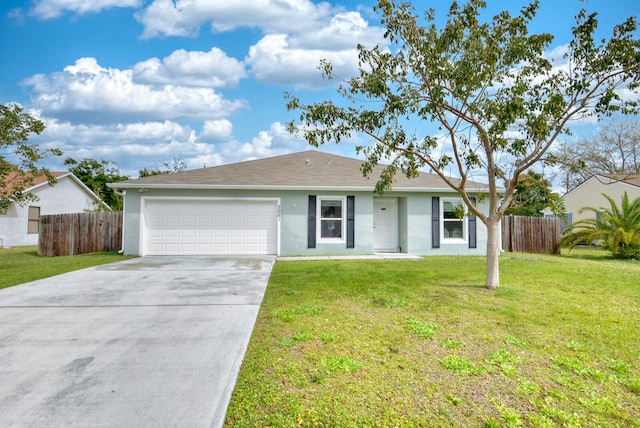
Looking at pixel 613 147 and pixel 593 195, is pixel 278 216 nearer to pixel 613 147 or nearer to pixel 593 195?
pixel 593 195

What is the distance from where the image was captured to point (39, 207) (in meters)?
20.2

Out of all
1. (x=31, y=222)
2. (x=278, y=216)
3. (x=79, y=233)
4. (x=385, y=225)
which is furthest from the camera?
(x=31, y=222)

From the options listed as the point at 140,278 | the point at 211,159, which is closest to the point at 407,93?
the point at 140,278

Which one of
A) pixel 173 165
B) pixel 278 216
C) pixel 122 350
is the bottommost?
pixel 122 350

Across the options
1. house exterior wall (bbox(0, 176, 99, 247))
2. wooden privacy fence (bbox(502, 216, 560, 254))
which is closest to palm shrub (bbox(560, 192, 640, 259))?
wooden privacy fence (bbox(502, 216, 560, 254))

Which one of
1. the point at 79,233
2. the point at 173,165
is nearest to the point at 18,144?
the point at 79,233

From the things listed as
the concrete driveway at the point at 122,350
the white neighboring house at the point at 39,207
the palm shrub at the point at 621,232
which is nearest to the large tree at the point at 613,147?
the palm shrub at the point at 621,232

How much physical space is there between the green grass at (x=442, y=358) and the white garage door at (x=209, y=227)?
6.39 meters

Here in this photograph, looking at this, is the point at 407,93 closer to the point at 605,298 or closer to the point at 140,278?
the point at 605,298

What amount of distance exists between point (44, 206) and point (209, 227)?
44.8ft

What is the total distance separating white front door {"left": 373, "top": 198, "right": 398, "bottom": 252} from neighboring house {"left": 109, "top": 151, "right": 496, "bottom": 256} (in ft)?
1.44

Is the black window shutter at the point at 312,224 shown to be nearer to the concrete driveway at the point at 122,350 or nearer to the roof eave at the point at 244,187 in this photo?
the roof eave at the point at 244,187

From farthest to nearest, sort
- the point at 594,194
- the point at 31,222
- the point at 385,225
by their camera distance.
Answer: the point at 594,194 → the point at 31,222 → the point at 385,225

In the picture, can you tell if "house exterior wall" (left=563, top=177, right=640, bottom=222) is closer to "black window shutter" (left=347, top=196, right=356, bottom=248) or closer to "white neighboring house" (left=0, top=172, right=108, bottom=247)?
"black window shutter" (left=347, top=196, right=356, bottom=248)
